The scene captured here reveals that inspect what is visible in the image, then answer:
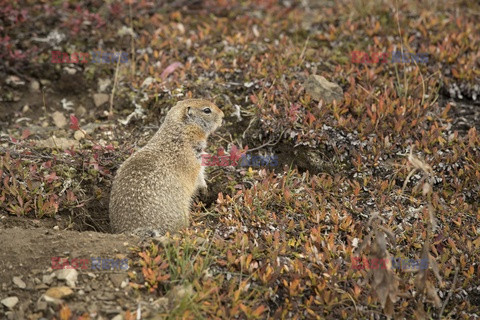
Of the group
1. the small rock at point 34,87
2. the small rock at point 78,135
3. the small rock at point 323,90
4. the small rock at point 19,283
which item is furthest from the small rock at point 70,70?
the small rock at point 19,283

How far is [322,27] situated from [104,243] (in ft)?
22.4

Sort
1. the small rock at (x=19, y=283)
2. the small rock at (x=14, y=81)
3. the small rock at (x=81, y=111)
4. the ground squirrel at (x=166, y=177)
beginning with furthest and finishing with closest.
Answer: the small rock at (x=14, y=81)
the small rock at (x=81, y=111)
the ground squirrel at (x=166, y=177)
the small rock at (x=19, y=283)

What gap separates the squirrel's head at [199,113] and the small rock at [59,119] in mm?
2469

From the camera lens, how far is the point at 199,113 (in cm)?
731

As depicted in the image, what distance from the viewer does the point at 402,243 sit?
21.3 feet

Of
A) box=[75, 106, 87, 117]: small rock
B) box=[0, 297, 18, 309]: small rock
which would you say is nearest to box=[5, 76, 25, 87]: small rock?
box=[75, 106, 87, 117]: small rock

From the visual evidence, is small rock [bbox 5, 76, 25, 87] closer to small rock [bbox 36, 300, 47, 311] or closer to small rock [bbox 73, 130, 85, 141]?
small rock [bbox 73, 130, 85, 141]

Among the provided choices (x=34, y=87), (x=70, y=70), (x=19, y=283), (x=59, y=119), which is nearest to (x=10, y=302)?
(x=19, y=283)

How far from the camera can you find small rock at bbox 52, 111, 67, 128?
28.3 ft

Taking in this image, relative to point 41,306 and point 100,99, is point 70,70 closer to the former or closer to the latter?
point 100,99

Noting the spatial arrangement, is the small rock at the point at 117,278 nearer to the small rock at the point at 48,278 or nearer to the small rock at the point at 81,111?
the small rock at the point at 48,278

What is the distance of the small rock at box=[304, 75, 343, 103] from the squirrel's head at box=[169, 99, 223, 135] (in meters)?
1.74

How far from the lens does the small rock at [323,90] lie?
8.13m

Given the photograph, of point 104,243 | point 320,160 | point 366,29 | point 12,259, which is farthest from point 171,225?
point 366,29
